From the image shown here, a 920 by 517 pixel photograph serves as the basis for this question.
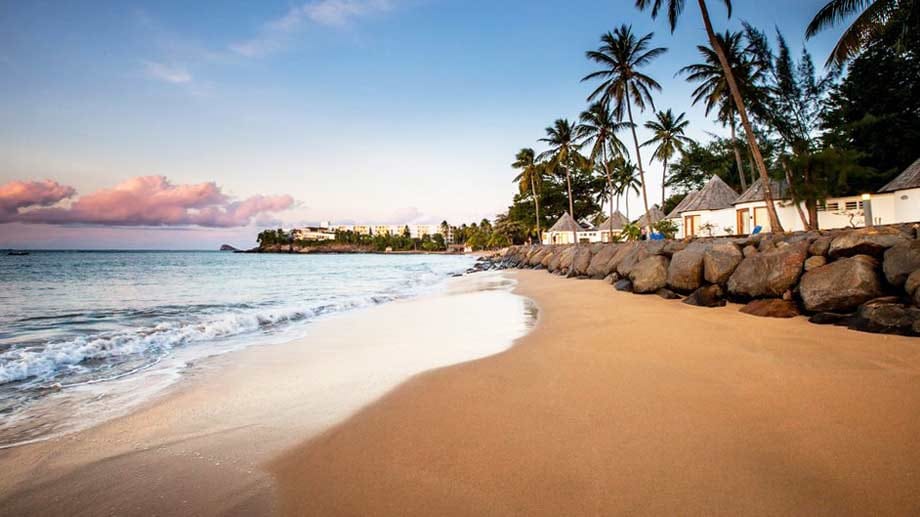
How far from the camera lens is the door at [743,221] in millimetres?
23594

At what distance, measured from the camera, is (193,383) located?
15.5ft

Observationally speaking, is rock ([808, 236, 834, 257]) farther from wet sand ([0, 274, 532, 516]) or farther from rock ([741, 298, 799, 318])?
wet sand ([0, 274, 532, 516])

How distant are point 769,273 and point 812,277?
2.83 feet

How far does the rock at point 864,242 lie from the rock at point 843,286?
0.49 metres

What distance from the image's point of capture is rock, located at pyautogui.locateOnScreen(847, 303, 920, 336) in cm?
521

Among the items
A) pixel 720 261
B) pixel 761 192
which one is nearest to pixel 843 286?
pixel 720 261

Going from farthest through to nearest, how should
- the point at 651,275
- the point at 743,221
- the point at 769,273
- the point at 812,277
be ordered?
the point at 743,221
the point at 651,275
the point at 769,273
the point at 812,277

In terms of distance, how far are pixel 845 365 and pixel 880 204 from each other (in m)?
20.4

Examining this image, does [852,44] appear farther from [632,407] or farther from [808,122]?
[808,122]

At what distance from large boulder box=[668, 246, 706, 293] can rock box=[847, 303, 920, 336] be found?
3525 millimetres

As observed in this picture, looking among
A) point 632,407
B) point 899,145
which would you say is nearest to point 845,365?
point 632,407

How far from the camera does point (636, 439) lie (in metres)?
2.70

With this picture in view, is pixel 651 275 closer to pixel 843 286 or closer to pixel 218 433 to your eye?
pixel 843 286

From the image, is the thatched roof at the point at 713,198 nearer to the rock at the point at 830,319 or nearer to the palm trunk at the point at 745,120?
the palm trunk at the point at 745,120
